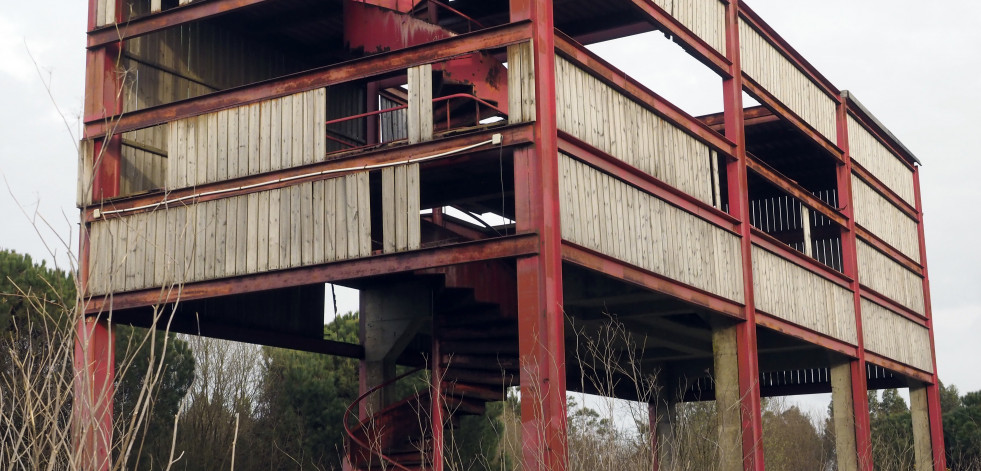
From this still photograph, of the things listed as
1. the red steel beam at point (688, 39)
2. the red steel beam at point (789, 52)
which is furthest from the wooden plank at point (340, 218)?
the red steel beam at point (789, 52)

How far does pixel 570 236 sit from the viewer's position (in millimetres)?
17016

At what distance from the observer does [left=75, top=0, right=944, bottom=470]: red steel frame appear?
1605 centimetres

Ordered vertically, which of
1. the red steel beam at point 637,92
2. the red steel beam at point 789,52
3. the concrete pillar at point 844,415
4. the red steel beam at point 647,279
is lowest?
the concrete pillar at point 844,415

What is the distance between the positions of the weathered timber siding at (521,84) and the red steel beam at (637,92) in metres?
0.65

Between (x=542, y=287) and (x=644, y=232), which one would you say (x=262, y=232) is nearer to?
(x=542, y=287)

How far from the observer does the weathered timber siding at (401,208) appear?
1728 centimetres

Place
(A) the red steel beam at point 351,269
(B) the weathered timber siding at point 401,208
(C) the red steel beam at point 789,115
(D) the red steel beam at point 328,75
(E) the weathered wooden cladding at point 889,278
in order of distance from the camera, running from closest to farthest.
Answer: (A) the red steel beam at point 351,269 < (B) the weathered timber siding at point 401,208 < (D) the red steel beam at point 328,75 < (C) the red steel beam at point 789,115 < (E) the weathered wooden cladding at point 889,278

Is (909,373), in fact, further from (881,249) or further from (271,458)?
(271,458)

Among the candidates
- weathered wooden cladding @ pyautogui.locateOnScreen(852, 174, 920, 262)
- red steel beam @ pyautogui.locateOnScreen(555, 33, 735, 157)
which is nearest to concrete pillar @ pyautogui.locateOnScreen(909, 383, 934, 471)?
weathered wooden cladding @ pyautogui.locateOnScreen(852, 174, 920, 262)

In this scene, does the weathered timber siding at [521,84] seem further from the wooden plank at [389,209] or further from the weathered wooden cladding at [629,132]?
the wooden plank at [389,209]

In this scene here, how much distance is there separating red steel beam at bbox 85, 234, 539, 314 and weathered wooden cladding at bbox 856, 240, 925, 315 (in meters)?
13.4

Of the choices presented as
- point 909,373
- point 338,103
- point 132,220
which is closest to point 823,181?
point 909,373

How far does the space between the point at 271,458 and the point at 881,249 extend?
18505 mm

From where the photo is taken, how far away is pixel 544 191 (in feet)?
53.7
